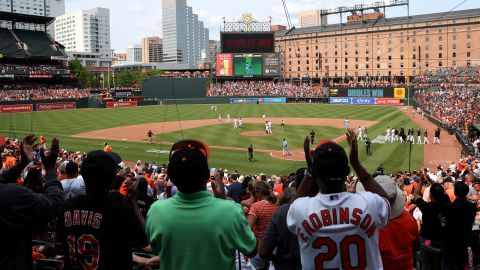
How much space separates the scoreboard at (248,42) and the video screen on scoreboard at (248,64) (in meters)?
1.33

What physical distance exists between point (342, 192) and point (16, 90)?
86.1 meters

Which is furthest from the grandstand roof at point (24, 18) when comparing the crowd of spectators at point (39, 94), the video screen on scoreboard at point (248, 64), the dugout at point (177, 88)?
the video screen on scoreboard at point (248, 64)

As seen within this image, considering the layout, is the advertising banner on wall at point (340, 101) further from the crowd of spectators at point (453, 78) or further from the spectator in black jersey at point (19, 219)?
the spectator in black jersey at point (19, 219)

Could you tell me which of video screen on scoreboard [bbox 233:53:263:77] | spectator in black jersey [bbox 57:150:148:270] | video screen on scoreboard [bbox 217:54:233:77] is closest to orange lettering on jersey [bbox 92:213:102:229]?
spectator in black jersey [bbox 57:150:148:270]

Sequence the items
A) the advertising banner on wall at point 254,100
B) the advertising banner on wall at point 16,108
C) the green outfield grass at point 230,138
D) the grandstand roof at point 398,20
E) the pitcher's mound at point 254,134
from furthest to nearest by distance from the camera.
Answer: the grandstand roof at point 398,20 → the advertising banner on wall at point 254,100 → the advertising banner on wall at point 16,108 → the pitcher's mound at point 254,134 → the green outfield grass at point 230,138

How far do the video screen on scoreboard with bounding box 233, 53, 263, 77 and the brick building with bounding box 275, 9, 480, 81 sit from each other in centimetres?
2046

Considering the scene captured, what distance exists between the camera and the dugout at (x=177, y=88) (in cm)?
9094

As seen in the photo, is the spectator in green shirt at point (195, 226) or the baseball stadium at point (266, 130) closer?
the spectator in green shirt at point (195, 226)

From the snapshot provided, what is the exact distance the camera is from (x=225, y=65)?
98.1 m

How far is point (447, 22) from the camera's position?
369ft

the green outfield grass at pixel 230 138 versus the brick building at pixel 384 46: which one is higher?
the brick building at pixel 384 46

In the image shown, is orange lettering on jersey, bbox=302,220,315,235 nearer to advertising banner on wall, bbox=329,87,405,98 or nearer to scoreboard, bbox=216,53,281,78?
advertising banner on wall, bbox=329,87,405,98

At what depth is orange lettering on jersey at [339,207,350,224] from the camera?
3.59 meters

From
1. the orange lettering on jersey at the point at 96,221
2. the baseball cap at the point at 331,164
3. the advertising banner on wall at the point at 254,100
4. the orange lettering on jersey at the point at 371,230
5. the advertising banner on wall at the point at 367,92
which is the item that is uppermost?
the advertising banner on wall at the point at 367,92
